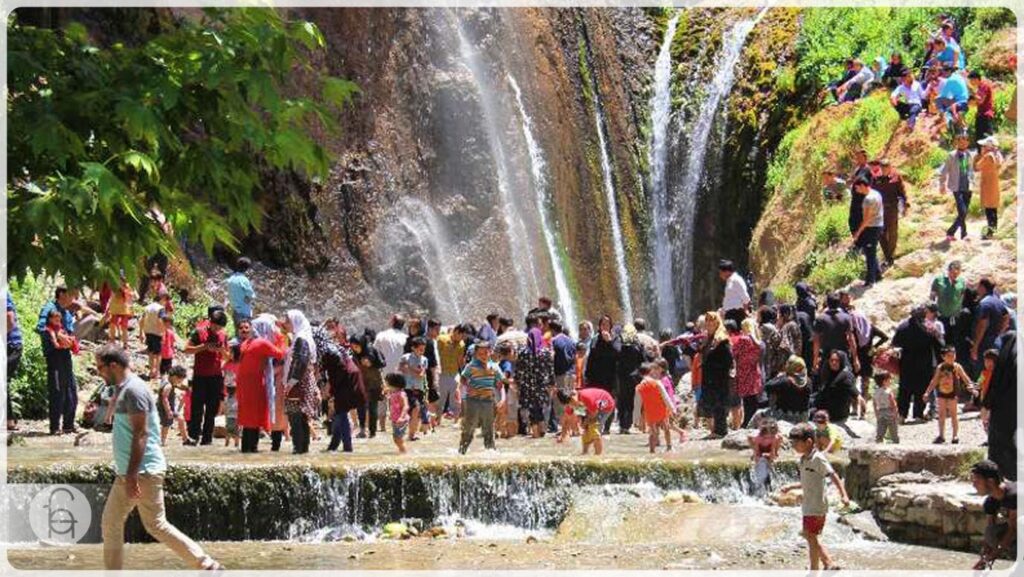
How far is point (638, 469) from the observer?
51.0 feet

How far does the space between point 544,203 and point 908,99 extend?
24.0ft

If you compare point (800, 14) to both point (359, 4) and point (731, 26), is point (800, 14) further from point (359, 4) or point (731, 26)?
point (359, 4)

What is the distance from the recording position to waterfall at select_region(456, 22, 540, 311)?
30.4 m

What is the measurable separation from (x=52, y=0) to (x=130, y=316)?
14.4m

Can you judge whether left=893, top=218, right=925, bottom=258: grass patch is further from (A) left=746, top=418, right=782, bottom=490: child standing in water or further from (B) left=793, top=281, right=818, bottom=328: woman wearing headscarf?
(A) left=746, top=418, right=782, bottom=490: child standing in water

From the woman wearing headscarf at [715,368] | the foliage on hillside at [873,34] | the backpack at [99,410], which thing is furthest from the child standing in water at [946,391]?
the foliage on hillside at [873,34]

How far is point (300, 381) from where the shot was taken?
16.0 metres

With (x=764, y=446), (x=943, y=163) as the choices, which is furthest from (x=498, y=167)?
(x=764, y=446)

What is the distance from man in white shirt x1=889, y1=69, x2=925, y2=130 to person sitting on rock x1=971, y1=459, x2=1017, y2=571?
691 inches

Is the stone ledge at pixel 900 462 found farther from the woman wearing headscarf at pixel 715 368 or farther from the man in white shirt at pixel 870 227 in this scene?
the man in white shirt at pixel 870 227

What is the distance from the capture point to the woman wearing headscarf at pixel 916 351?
17.8 m

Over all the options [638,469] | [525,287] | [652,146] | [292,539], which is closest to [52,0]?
[292,539]

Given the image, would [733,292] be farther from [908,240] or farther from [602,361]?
[908,240]

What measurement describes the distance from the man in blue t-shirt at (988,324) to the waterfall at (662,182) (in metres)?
13.7
